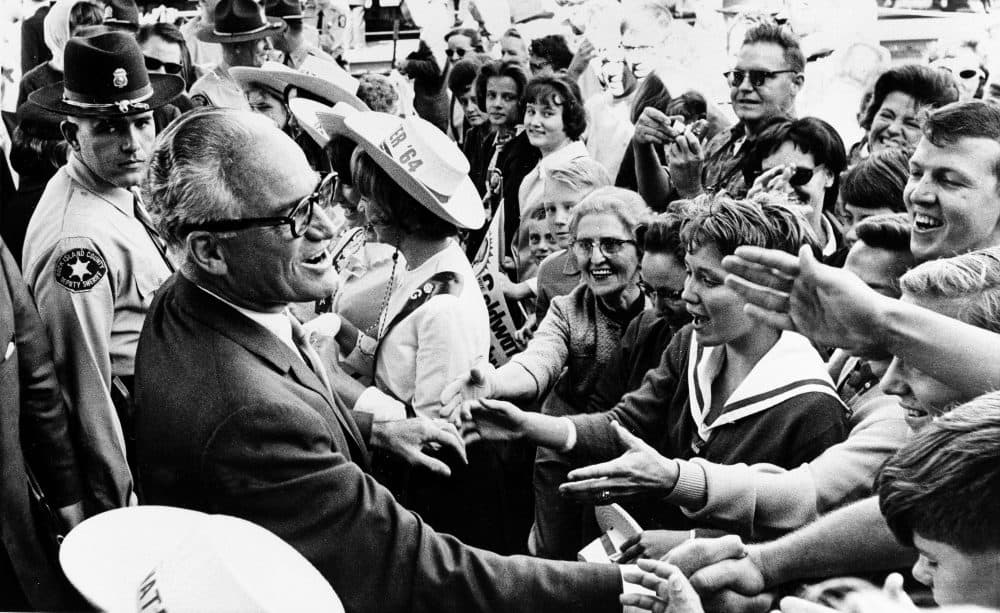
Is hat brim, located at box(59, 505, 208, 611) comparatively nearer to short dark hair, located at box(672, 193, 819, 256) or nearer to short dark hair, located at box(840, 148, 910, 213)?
short dark hair, located at box(672, 193, 819, 256)

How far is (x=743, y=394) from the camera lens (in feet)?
9.73

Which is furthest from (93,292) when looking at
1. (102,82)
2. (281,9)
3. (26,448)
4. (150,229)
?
(281,9)

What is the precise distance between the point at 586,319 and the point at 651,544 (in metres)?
1.47

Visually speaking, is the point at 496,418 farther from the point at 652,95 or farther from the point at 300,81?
the point at 652,95

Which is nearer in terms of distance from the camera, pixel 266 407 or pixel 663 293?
pixel 266 407

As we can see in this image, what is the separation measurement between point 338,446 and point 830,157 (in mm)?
2777

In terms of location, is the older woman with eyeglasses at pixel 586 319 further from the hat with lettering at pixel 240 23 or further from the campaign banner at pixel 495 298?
the hat with lettering at pixel 240 23

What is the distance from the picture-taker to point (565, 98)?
6133 millimetres

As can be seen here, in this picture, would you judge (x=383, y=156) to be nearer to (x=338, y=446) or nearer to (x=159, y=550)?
(x=338, y=446)

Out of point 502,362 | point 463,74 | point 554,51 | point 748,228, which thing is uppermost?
point 748,228

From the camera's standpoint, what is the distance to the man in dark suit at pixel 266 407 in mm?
2359

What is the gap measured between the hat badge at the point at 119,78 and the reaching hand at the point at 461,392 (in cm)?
189

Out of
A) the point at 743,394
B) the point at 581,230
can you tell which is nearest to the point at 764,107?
the point at 581,230

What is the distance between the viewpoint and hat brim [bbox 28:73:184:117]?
169 inches
